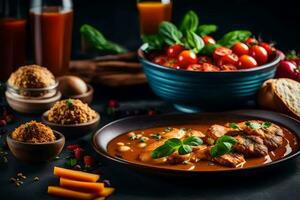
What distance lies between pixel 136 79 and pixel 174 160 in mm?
1516

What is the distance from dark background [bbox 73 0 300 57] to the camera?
19.4 ft

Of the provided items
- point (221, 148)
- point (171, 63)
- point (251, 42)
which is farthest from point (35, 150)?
point (251, 42)

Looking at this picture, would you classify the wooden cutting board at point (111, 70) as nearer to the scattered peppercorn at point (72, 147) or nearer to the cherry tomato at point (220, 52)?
the cherry tomato at point (220, 52)

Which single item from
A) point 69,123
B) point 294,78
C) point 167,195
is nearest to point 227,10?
point 294,78

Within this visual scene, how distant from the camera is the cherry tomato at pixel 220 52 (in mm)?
4578

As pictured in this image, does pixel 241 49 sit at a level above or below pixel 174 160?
above

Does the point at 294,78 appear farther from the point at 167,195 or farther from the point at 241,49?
the point at 167,195

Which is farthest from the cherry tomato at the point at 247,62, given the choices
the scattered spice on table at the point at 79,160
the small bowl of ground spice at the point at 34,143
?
the small bowl of ground spice at the point at 34,143

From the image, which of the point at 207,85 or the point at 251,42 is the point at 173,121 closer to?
the point at 207,85

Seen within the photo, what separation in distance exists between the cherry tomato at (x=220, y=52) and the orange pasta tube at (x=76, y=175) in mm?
1423

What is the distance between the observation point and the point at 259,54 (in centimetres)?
468

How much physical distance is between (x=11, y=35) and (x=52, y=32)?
28cm

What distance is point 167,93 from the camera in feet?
15.2

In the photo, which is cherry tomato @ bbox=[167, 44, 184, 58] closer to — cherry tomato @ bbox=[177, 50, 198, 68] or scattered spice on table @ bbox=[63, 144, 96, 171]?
cherry tomato @ bbox=[177, 50, 198, 68]
